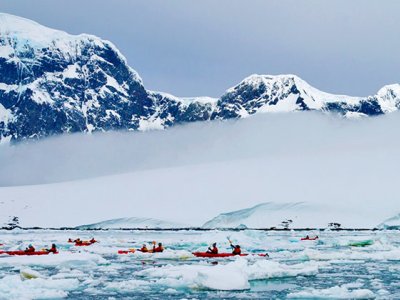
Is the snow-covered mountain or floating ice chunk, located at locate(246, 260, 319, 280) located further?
the snow-covered mountain

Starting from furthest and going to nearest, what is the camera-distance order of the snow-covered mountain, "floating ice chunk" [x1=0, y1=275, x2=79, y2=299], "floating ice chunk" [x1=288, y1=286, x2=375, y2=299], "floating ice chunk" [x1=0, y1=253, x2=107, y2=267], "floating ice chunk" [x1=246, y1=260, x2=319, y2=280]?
1. the snow-covered mountain
2. "floating ice chunk" [x1=0, y1=253, x2=107, y2=267]
3. "floating ice chunk" [x1=246, y1=260, x2=319, y2=280]
4. "floating ice chunk" [x1=0, y1=275, x2=79, y2=299]
5. "floating ice chunk" [x1=288, y1=286, x2=375, y2=299]

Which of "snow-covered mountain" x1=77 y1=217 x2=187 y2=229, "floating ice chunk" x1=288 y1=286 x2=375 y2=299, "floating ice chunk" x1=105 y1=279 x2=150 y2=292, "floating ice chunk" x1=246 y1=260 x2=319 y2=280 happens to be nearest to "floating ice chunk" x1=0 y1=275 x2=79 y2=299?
"floating ice chunk" x1=105 y1=279 x2=150 y2=292

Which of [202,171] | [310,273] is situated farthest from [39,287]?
[202,171]

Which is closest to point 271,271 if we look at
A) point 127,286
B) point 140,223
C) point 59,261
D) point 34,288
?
point 127,286

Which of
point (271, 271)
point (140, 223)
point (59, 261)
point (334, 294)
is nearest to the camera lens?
point (334, 294)

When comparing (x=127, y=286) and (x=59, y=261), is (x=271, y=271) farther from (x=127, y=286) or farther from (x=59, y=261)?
(x=59, y=261)

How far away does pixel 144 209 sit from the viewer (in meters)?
112

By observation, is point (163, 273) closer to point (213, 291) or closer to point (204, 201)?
point (213, 291)

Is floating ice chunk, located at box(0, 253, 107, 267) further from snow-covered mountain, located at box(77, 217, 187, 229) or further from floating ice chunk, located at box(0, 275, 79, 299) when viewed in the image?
snow-covered mountain, located at box(77, 217, 187, 229)

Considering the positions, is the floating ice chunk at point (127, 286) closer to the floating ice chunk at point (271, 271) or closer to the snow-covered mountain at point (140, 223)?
the floating ice chunk at point (271, 271)

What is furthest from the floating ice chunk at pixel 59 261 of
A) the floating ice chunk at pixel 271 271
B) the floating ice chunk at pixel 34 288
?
the floating ice chunk at pixel 271 271

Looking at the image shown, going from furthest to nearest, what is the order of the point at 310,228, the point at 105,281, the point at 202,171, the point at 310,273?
the point at 202,171 < the point at 310,228 < the point at 310,273 < the point at 105,281

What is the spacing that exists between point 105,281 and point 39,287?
3156 millimetres

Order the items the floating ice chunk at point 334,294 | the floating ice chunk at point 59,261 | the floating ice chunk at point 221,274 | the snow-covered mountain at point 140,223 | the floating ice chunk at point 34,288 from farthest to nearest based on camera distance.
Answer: the snow-covered mountain at point 140,223 → the floating ice chunk at point 59,261 → the floating ice chunk at point 221,274 → the floating ice chunk at point 34,288 → the floating ice chunk at point 334,294
